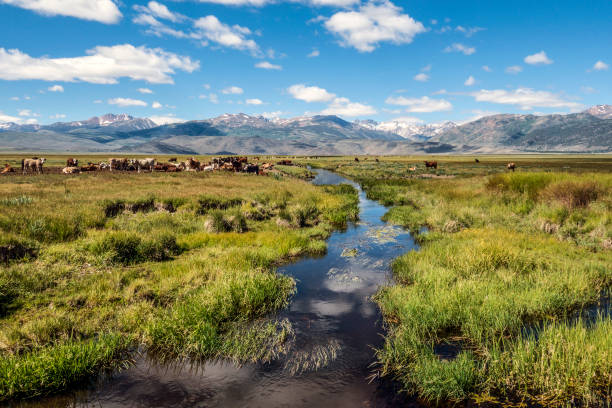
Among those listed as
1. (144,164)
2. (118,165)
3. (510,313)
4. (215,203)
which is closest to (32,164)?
(118,165)

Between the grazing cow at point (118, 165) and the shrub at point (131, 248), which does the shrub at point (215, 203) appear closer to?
the shrub at point (131, 248)

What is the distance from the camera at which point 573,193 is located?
16859mm

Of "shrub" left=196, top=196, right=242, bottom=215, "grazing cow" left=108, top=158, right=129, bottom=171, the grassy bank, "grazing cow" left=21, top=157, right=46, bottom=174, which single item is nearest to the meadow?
the grassy bank

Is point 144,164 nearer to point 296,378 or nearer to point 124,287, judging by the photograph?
point 124,287

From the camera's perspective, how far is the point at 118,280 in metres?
8.71

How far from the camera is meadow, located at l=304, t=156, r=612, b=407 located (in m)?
5.03

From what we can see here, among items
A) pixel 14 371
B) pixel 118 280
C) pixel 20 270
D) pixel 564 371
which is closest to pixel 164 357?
pixel 14 371

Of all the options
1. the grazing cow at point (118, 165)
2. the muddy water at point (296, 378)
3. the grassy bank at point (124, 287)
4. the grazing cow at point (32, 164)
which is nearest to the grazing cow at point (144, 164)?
the grazing cow at point (118, 165)

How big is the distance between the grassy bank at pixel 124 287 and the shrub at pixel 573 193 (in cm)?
1317

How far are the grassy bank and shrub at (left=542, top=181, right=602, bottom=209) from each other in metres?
13.2

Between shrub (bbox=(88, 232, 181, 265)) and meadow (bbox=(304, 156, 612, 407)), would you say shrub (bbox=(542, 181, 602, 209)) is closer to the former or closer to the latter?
meadow (bbox=(304, 156, 612, 407))

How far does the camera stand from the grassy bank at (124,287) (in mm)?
5824

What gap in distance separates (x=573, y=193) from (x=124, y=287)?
71.0 feet

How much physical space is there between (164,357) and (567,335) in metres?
7.68
